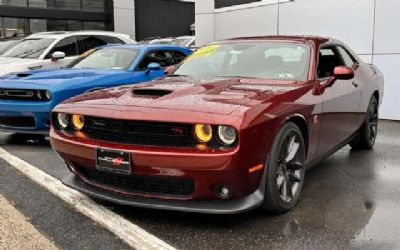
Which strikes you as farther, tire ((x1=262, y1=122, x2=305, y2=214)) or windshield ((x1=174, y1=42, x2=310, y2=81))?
windshield ((x1=174, y1=42, x2=310, y2=81))

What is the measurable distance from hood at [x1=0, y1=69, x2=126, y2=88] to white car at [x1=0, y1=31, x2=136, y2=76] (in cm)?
241

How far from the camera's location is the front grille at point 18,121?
20.3ft

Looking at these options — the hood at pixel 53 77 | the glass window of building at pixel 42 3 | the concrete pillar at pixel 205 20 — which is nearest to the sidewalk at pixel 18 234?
the hood at pixel 53 77

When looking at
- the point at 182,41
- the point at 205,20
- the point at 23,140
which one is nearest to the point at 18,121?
the point at 23,140

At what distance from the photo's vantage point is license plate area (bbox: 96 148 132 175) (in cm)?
337

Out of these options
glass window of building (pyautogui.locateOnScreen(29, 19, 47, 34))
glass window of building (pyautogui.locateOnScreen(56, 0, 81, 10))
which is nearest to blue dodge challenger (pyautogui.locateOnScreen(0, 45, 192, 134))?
glass window of building (pyautogui.locateOnScreen(29, 19, 47, 34))

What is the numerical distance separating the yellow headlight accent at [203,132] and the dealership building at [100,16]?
1892cm

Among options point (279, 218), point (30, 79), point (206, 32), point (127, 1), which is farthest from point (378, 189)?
point (127, 1)

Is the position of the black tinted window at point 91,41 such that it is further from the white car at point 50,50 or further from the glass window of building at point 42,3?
the glass window of building at point 42,3

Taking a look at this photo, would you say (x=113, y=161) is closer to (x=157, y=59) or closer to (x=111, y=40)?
(x=157, y=59)

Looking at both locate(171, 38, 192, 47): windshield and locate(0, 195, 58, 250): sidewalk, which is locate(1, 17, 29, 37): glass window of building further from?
locate(0, 195, 58, 250): sidewalk

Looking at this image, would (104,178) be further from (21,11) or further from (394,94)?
(21,11)

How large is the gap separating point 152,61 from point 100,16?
55.0ft

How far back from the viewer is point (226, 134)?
3262mm
